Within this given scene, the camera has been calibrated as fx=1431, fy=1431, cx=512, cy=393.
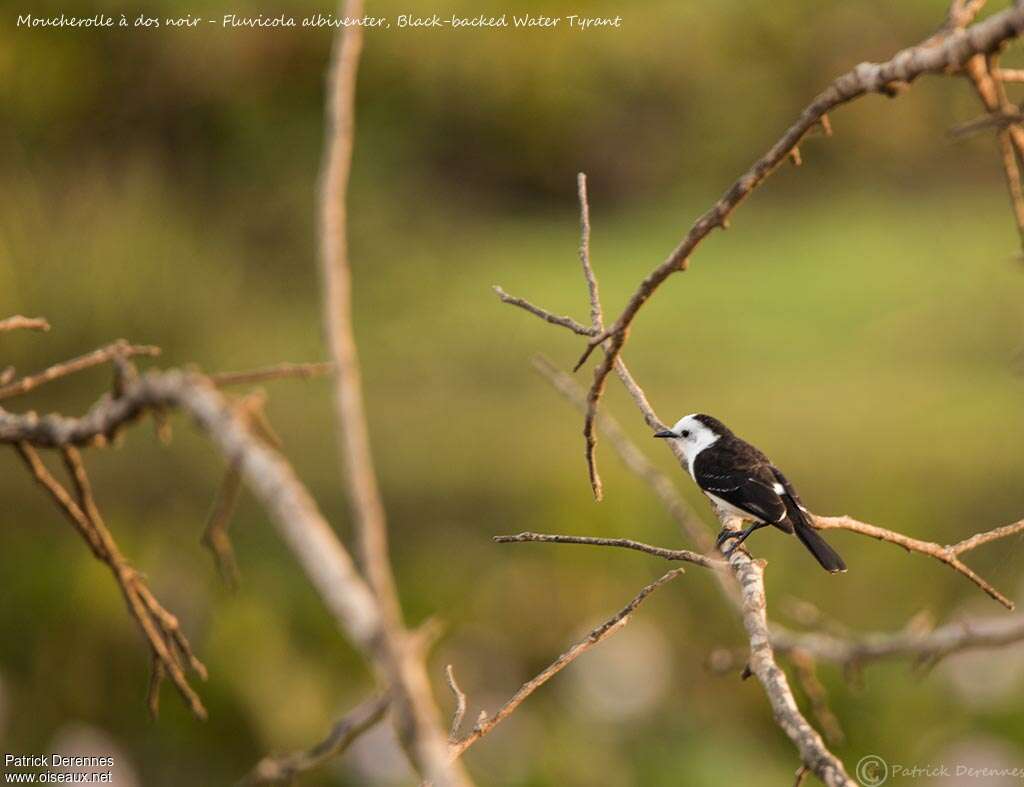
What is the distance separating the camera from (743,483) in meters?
2.10

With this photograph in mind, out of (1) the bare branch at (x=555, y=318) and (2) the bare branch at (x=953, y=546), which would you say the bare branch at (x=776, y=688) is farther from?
(1) the bare branch at (x=555, y=318)

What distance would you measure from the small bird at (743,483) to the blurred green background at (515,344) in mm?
449

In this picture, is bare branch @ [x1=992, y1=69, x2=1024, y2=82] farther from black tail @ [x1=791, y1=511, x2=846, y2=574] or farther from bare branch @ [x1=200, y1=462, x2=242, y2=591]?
black tail @ [x1=791, y1=511, x2=846, y2=574]

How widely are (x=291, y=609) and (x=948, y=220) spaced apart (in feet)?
16.2

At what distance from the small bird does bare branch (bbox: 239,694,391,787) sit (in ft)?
3.57

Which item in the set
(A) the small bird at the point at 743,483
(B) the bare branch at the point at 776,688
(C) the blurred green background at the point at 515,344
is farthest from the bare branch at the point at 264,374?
(A) the small bird at the point at 743,483

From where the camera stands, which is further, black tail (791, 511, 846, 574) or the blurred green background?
the blurred green background

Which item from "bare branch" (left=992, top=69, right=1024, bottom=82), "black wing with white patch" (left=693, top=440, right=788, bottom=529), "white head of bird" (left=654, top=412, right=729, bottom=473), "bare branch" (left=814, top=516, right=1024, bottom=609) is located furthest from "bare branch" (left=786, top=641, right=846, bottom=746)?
"white head of bird" (left=654, top=412, right=729, bottom=473)

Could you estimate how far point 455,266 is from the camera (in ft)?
20.1

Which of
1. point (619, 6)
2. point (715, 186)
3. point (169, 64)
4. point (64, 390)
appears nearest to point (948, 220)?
point (715, 186)

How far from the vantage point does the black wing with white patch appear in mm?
2029

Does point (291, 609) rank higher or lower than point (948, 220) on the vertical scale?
lower

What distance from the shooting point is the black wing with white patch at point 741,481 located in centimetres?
203

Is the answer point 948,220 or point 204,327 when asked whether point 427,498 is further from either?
point 948,220
